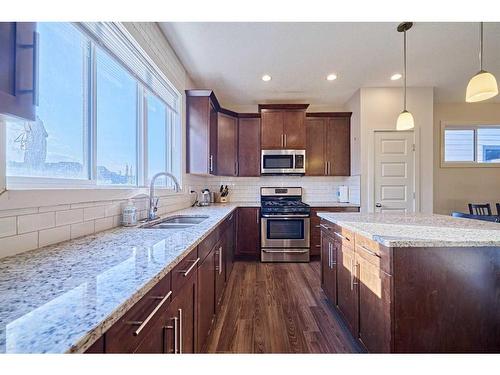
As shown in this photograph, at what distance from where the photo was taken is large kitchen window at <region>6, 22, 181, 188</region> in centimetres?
114

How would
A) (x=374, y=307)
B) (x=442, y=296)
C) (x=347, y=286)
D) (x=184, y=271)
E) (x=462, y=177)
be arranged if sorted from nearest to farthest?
(x=184, y=271) → (x=442, y=296) → (x=374, y=307) → (x=347, y=286) → (x=462, y=177)

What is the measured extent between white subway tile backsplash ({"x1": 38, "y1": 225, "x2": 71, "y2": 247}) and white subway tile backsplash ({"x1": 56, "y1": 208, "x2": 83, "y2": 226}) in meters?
0.03

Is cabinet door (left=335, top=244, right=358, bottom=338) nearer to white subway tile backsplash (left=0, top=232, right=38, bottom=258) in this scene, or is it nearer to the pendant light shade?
the pendant light shade

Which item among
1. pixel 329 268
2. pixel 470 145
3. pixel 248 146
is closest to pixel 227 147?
pixel 248 146

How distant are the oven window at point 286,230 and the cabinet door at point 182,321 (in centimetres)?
250

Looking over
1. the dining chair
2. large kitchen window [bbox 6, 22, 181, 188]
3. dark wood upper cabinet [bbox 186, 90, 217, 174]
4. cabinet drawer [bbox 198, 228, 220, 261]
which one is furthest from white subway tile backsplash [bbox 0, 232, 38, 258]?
the dining chair

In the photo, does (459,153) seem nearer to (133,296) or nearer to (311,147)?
(311,147)

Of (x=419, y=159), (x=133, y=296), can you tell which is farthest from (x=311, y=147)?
(x=133, y=296)

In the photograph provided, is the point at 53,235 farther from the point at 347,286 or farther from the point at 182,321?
the point at 347,286

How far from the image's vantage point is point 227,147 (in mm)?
4129

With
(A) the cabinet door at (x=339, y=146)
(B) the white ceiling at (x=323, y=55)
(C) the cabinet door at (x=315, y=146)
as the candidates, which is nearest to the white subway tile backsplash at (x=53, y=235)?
(B) the white ceiling at (x=323, y=55)

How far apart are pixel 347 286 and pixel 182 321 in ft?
4.28

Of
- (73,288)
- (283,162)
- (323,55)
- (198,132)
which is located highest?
(323,55)

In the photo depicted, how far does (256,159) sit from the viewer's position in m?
4.23
